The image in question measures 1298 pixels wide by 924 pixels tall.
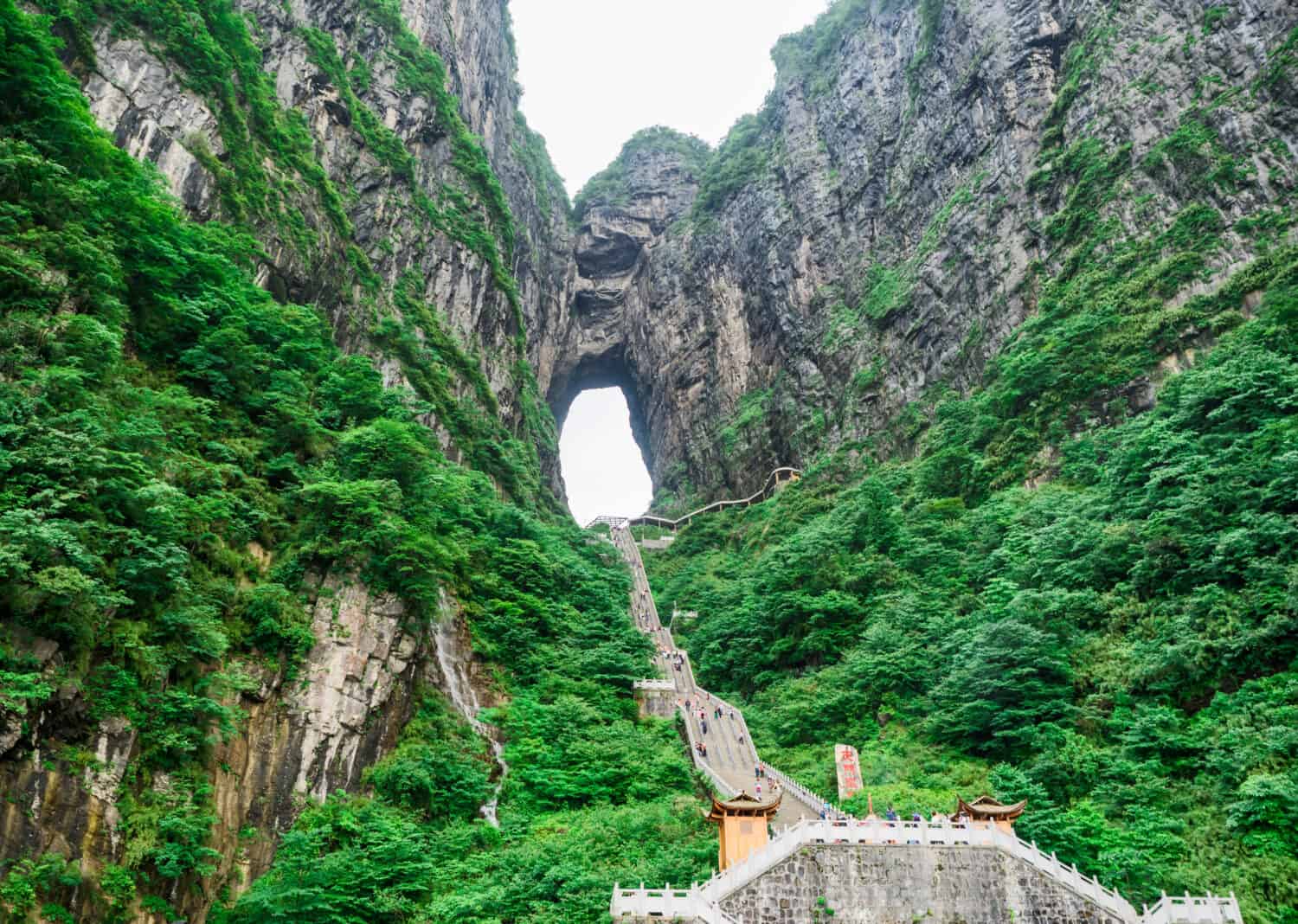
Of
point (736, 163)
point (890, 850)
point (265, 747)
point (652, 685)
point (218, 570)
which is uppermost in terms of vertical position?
point (736, 163)

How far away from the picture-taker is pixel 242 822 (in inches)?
491

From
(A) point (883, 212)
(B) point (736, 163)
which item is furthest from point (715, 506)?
(B) point (736, 163)

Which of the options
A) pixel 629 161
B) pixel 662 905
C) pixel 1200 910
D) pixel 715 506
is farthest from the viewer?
pixel 629 161

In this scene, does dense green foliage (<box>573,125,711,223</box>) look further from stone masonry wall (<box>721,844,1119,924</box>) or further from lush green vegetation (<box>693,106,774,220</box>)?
stone masonry wall (<box>721,844,1119,924</box>)

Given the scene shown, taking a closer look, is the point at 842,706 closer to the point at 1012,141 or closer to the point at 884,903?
the point at 884,903

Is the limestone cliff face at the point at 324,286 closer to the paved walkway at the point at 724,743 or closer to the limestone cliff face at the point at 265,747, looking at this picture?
the limestone cliff face at the point at 265,747

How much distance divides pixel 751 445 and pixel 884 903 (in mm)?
36693

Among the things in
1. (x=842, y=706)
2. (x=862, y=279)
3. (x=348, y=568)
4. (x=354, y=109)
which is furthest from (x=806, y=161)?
(x=348, y=568)

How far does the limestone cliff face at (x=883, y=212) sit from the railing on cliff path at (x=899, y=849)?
826 inches

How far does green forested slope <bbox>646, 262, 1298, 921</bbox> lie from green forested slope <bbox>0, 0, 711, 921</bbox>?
208 inches

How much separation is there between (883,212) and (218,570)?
4027 cm

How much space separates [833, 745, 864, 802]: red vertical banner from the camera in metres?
16.3

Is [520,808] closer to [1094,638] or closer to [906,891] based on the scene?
[906,891]

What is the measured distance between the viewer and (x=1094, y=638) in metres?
16.0
